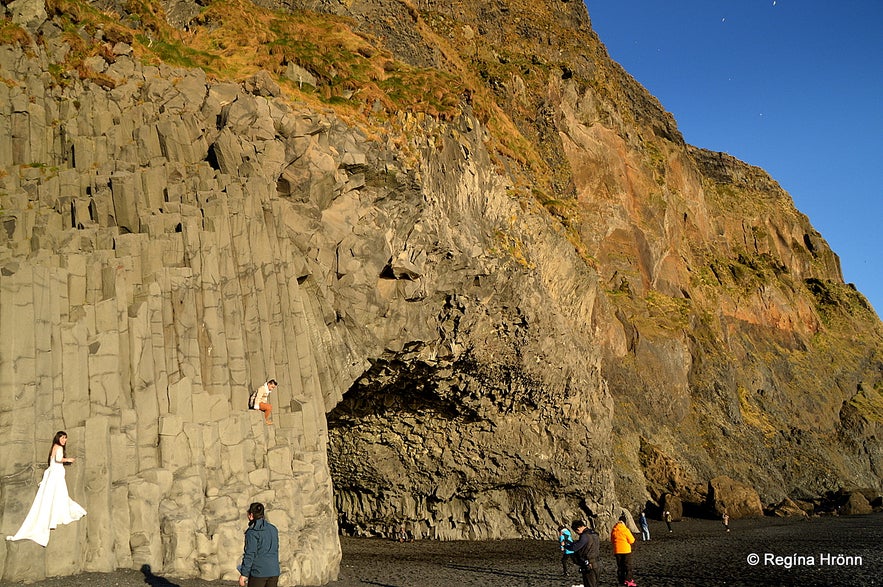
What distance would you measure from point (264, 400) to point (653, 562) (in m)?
18.1

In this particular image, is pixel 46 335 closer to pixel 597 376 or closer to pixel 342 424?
pixel 342 424

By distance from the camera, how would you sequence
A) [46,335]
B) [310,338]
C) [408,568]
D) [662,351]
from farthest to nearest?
[662,351] < [408,568] < [310,338] < [46,335]

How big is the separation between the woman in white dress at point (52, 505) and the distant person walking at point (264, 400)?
5713 mm

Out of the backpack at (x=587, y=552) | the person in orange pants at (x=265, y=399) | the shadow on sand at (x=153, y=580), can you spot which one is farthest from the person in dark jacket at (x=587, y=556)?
the person in orange pants at (x=265, y=399)

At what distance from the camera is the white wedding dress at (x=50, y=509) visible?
45.2ft

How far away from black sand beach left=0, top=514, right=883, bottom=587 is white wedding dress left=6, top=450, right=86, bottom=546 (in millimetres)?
923

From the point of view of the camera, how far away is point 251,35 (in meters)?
34.4

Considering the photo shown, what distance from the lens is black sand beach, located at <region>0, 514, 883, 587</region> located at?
76.0 feet

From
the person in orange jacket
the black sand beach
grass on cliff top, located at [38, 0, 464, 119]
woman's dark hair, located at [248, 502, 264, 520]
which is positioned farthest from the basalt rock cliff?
the person in orange jacket

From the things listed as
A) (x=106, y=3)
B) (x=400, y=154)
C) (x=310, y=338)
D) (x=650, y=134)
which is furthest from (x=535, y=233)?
(x=650, y=134)

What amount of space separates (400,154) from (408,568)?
16.1 m

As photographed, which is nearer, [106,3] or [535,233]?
[106,3]

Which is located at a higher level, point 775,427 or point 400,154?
point 400,154

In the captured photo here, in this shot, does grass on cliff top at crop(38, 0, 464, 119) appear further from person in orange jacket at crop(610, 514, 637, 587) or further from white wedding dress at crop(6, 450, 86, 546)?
person in orange jacket at crop(610, 514, 637, 587)
